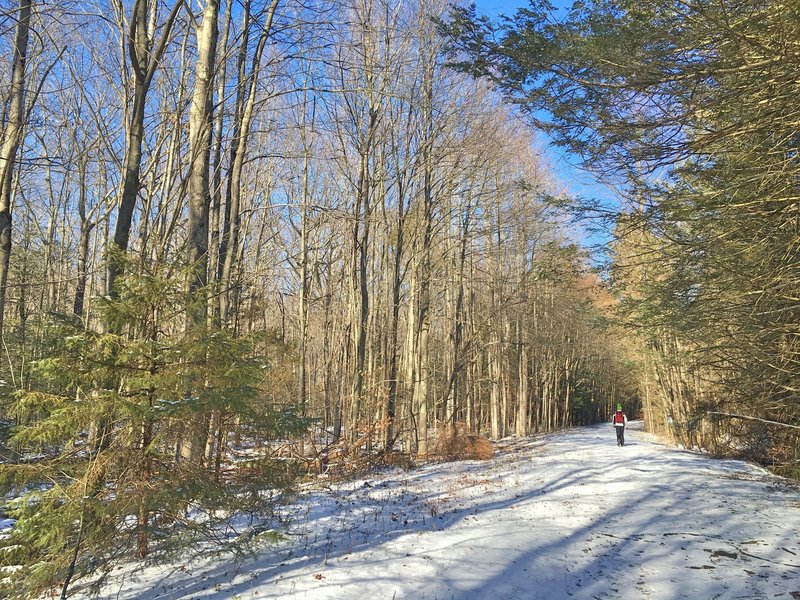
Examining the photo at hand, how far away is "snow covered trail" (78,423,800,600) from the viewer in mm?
4926

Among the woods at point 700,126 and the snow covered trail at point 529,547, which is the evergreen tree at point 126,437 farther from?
the woods at point 700,126

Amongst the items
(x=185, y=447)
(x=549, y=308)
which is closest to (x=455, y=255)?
(x=549, y=308)

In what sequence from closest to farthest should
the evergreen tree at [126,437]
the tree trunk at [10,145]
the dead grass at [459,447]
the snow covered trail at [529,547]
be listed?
the evergreen tree at [126,437] → the snow covered trail at [529,547] → the tree trunk at [10,145] → the dead grass at [459,447]

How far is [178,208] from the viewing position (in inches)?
264

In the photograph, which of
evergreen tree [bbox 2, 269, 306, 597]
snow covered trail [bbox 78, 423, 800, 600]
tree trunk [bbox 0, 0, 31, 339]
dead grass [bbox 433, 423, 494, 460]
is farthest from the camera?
dead grass [bbox 433, 423, 494, 460]

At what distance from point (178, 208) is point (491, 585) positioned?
19.3ft

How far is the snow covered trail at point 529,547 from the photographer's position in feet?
16.2

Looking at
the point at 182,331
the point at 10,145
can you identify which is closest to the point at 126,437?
the point at 182,331

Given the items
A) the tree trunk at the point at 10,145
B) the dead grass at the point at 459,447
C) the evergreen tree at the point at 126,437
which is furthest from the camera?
the dead grass at the point at 459,447

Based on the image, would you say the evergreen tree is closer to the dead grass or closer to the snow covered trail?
the snow covered trail

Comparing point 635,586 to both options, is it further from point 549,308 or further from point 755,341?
point 549,308

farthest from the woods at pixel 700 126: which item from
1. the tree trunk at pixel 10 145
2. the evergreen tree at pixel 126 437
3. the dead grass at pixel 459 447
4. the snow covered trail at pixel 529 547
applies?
the dead grass at pixel 459 447

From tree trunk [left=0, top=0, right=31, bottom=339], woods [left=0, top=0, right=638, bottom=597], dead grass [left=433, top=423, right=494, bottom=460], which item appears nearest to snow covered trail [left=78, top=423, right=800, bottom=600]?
woods [left=0, top=0, right=638, bottom=597]

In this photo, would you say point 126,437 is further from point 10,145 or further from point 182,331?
point 10,145
